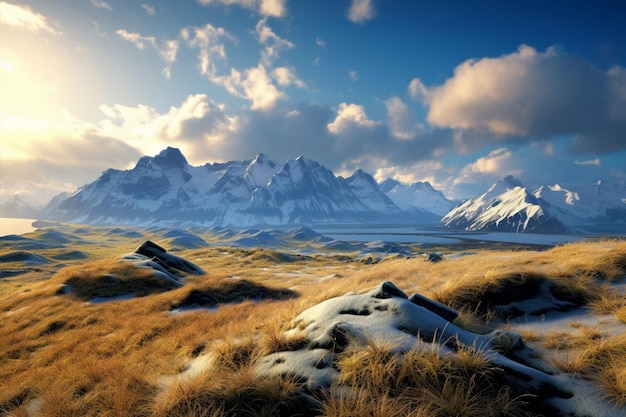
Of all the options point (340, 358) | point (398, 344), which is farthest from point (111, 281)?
point (398, 344)

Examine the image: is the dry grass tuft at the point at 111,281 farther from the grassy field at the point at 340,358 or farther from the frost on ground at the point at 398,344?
the frost on ground at the point at 398,344

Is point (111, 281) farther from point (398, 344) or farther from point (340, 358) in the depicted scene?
point (398, 344)

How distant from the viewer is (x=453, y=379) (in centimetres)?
514

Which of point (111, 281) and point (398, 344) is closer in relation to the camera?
point (398, 344)

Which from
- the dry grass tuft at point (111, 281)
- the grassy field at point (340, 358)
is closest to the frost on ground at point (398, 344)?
the grassy field at point (340, 358)

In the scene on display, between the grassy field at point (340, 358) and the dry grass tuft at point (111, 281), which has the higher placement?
the grassy field at point (340, 358)

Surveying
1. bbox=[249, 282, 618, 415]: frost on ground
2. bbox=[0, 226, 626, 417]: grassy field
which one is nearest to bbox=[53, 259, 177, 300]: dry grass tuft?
bbox=[0, 226, 626, 417]: grassy field

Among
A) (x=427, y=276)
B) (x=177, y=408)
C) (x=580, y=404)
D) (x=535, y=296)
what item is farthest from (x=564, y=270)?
(x=177, y=408)

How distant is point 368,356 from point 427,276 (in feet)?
28.4

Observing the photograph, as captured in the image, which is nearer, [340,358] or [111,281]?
[340,358]

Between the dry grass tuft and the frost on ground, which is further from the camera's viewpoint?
the dry grass tuft

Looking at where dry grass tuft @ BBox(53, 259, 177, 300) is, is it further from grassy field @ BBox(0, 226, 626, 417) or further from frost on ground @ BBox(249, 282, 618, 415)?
frost on ground @ BBox(249, 282, 618, 415)

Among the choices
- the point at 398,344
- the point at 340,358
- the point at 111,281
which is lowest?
the point at 111,281

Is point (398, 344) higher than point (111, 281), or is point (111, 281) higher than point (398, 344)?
point (398, 344)
